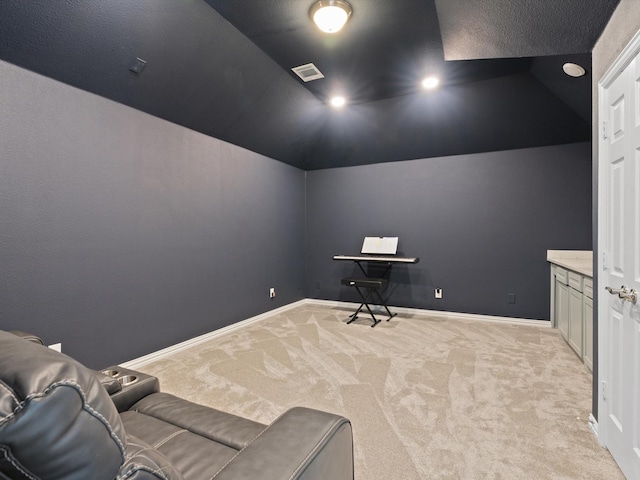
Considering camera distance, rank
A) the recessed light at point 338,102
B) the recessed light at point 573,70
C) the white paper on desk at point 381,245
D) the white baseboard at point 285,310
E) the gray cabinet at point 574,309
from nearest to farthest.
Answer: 1. the recessed light at point 573,70
2. the gray cabinet at point 574,309
3. the white baseboard at point 285,310
4. the recessed light at point 338,102
5. the white paper on desk at point 381,245

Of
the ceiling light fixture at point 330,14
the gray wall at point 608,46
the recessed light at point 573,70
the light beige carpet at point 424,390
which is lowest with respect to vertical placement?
the light beige carpet at point 424,390

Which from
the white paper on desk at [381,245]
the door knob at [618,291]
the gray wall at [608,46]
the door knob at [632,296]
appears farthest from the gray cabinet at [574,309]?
the white paper on desk at [381,245]

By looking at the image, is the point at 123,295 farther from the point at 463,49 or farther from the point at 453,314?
the point at 453,314

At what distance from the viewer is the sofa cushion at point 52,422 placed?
46 cm

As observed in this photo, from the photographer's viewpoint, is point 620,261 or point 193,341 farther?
point 193,341

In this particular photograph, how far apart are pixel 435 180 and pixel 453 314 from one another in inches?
75.9

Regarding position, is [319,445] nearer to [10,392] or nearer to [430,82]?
[10,392]

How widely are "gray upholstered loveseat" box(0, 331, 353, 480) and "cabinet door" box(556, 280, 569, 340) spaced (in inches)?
133

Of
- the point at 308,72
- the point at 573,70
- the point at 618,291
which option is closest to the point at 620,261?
the point at 618,291

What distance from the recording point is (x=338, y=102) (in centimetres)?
394

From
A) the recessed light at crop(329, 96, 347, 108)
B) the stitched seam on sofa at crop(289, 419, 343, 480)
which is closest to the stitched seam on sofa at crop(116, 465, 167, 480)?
the stitched seam on sofa at crop(289, 419, 343, 480)

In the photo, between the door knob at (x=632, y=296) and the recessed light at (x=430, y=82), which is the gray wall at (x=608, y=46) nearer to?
the door knob at (x=632, y=296)

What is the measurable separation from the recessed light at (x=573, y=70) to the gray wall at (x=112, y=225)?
3427 millimetres

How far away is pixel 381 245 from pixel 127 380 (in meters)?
3.76
